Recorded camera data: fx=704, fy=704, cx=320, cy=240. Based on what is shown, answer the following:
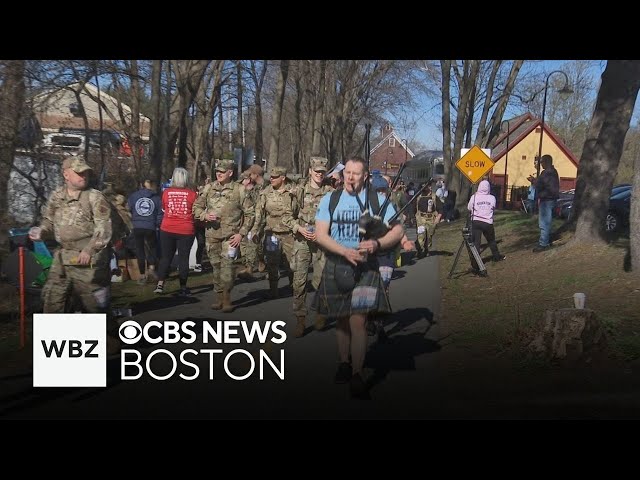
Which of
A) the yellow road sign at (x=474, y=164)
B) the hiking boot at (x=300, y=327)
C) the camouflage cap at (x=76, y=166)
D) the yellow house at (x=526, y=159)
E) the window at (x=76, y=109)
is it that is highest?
the yellow house at (x=526, y=159)

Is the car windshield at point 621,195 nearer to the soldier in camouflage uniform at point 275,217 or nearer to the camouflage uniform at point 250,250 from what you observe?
the camouflage uniform at point 250,250

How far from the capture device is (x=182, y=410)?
16.3 ft

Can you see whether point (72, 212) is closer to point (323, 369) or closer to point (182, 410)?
point (182, 410)

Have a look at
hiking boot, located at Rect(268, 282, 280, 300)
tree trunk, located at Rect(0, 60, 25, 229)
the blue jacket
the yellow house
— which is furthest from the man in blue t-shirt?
the yellow house

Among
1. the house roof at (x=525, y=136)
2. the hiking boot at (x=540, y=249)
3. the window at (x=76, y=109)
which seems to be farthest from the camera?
the house roof at (x=525, y=136)

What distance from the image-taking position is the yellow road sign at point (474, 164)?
1304 centimetres

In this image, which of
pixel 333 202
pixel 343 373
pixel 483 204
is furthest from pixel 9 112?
pixel 483 204

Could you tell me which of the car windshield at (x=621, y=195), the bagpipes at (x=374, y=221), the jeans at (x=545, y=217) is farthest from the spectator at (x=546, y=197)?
the bagpipes at (x=374, y=221)

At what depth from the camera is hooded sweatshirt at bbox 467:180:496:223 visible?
40.4 ft

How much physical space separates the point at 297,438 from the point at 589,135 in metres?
11.6

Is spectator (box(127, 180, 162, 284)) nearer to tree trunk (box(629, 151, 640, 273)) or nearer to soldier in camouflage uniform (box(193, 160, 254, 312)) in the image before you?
soldier in camouflage uniform (box(193, 160, 254, 312))

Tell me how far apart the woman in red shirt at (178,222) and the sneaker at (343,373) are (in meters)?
4.33

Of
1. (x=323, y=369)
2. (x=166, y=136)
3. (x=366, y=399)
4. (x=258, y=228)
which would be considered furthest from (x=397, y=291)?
(x=166, y=136)

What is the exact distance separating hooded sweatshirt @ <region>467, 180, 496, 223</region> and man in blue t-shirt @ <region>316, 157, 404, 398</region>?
7.21m
